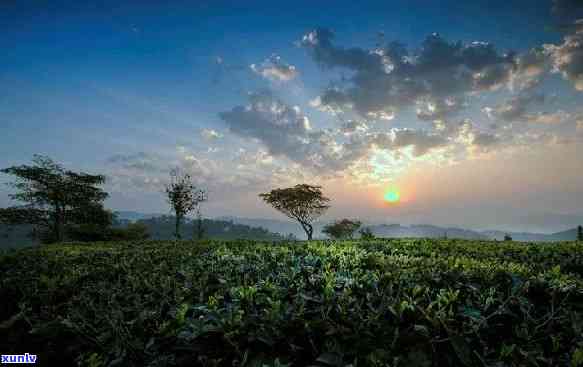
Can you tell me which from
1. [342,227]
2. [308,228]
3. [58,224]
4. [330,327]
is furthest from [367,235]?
[342,227]

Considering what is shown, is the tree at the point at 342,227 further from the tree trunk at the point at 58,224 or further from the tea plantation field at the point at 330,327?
the tea plantation field at the point at 330,327

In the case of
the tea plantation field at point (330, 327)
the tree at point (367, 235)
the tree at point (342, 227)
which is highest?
the tea plantation field at point (330, 327)

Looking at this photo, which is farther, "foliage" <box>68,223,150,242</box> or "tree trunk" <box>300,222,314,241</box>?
"tree trunk" <box>300,222,314,241</box>

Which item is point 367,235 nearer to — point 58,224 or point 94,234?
point 94,234

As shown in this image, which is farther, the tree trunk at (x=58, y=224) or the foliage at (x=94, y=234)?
the tree trunk at (x=58, y=224)

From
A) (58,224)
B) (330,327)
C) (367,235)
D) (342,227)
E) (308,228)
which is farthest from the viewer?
(342,227)

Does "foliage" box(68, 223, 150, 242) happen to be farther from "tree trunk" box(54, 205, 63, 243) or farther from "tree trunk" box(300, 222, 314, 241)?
"tree trunk" box(300, 222, 314, 241)

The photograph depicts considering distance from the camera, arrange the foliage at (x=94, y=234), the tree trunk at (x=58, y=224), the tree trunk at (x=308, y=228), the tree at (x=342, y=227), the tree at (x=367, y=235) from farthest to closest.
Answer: the tree at (x=342, y=227) → the tree trunk at (x=308, y=228) → the tree trunk at (x=58, y=224) → the foliage at (x=94, y=234) → the tree at (x=367, y=235)

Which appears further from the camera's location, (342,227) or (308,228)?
(342,227)

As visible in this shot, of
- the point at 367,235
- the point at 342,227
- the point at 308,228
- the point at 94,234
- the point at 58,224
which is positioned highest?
the point at 367,235

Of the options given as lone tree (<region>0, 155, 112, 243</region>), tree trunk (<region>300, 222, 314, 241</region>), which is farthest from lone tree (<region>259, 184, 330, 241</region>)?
lone tree (<region>0, 155, 112, 243</region>)

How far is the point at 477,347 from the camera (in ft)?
7.61

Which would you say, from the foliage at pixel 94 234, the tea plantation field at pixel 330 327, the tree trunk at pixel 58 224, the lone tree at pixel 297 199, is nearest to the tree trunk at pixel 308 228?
the lone tree at pixel 297 199

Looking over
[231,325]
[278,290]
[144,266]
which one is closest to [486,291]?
[278,290]
